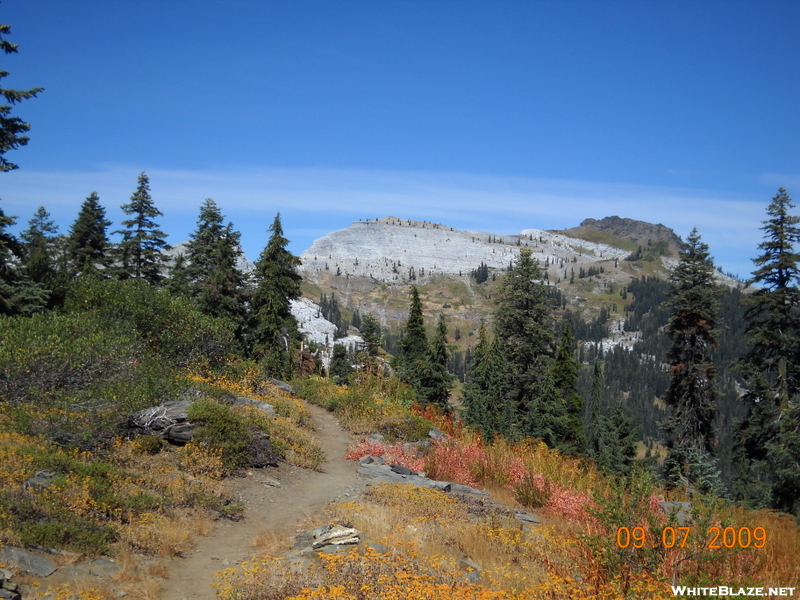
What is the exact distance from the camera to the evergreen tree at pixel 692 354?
2658cm

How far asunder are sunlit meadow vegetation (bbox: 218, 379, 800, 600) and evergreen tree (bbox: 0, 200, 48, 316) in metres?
16.4

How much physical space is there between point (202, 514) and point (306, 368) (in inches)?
994

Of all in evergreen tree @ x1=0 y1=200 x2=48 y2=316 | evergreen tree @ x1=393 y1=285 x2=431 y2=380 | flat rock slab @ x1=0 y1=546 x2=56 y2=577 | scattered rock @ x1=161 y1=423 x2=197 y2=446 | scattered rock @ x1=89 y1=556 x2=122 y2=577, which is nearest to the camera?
flat rock slab @ x1=0 y1=546 x2=56 y2=577

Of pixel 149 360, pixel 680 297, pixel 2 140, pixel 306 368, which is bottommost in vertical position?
pixel 306 368

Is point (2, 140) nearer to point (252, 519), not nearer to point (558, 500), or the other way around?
point (252, 519)

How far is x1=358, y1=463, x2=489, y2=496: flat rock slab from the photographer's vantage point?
39.6 feet

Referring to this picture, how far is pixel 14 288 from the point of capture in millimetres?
19734

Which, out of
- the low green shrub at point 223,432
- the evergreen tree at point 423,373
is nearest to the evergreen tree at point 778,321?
the evergreen tree at point 423,373

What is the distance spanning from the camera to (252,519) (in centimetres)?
1004

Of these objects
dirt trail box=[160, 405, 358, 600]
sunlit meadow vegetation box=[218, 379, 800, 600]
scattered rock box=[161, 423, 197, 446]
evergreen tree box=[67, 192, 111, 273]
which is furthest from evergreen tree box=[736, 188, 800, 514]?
A: evergreen tree box=[67, 192, 111, 273]

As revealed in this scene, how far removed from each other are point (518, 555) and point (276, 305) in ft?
85.8

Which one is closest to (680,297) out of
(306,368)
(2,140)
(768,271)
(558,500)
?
(768,271)

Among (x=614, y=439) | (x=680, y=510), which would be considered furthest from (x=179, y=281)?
(x=614, y=439)

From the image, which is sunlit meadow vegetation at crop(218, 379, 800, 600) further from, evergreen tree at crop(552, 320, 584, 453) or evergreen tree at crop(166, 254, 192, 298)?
evergreen tree at crop(166, 254, 192, 298)
